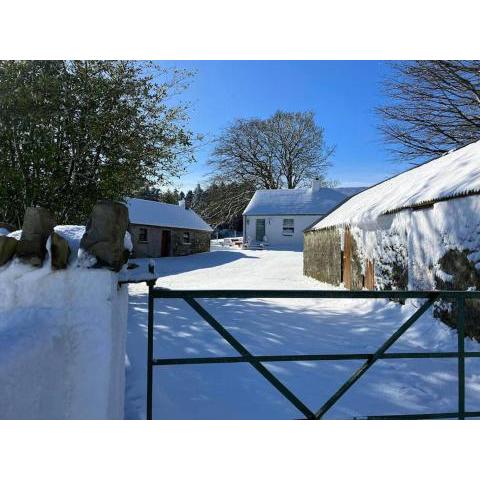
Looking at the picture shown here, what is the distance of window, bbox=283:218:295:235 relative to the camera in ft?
110

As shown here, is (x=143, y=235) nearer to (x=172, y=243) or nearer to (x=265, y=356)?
(x=172, y=243)

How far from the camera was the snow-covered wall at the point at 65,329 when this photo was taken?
2.22 meters

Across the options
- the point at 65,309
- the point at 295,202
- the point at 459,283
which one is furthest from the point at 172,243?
the point at 65,309

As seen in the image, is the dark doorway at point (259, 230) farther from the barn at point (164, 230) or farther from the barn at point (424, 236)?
the barn at point (424, 236)

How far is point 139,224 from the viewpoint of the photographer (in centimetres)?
2734

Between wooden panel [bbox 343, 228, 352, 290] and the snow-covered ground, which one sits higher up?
wooden panel [bbox 343, 228, 352, 290]

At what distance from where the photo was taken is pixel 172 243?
97.0 ft

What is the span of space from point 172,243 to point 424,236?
24.0 m

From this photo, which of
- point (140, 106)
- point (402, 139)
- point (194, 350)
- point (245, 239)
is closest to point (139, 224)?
point (245, 239)

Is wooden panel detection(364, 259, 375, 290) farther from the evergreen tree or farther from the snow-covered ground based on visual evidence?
the evergreen tree

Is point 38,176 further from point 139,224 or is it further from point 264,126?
point 264,126

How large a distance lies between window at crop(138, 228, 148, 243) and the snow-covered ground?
18.3 meters

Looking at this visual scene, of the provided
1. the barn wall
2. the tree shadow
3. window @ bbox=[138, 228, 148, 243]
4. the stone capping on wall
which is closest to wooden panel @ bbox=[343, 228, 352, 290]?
the tree shadow

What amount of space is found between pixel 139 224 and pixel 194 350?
2292 centimetres
